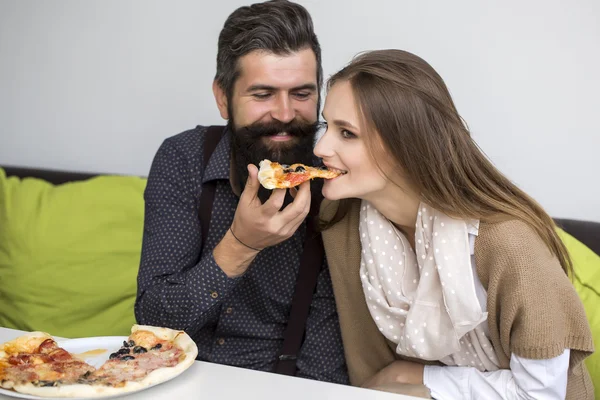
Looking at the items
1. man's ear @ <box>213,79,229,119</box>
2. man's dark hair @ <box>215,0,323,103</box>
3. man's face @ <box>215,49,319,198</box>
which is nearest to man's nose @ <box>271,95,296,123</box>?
man's face @ <box>215,49,319,198</box>

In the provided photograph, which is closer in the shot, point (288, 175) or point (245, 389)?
point (245, 389)

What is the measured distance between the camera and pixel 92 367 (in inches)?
56.4

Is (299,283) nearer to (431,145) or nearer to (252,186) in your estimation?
(252,186)

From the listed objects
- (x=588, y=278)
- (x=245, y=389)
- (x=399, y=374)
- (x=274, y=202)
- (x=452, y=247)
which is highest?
(x=274, y=202)

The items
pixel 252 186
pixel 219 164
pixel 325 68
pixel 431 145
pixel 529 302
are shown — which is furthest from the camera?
pixel 325 68

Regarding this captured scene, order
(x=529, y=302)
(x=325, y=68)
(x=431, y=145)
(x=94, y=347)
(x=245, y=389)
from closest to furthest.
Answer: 1. (x=245, y=389)
2. (x=94, y=347)
3. (x=529, y=302)
4. (x=431, y=145)
5. (x=325, y=68)

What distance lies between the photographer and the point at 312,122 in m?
2.19

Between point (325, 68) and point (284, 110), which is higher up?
point (325, 68)

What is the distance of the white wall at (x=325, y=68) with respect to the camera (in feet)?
8.48

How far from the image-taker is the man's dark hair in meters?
2.16

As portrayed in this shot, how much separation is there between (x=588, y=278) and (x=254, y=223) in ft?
3.82

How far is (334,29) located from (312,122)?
0.78m

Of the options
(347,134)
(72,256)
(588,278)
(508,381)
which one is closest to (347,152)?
(347,134)

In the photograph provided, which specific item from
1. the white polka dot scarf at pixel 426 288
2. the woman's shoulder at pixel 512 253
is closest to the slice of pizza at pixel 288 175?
the white polka dot scarf at pixel 426 288
